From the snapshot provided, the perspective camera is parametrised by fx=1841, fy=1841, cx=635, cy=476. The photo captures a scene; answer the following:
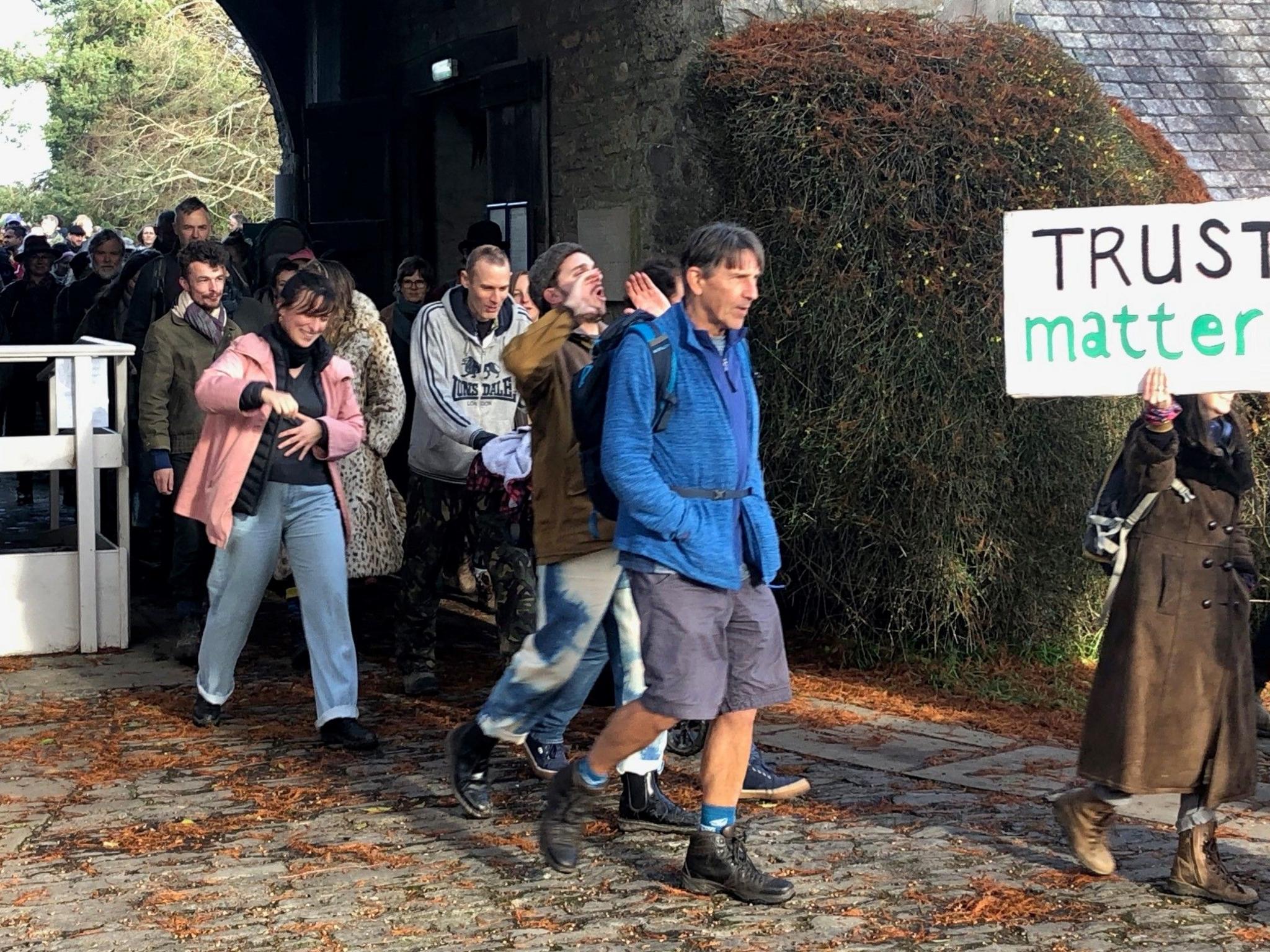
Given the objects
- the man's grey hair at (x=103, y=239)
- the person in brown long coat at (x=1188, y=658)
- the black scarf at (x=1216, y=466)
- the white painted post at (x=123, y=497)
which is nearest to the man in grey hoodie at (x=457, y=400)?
the white painted post at (x=123, y=497)

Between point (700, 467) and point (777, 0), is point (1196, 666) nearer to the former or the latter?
point (700, 467)

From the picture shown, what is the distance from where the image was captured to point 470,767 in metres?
5.60

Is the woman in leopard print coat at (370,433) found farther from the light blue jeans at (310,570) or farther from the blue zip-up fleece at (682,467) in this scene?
the blue zip-up fleece at (682,467)

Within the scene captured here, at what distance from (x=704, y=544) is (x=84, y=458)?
4.71 metres

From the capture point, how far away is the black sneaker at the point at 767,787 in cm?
587

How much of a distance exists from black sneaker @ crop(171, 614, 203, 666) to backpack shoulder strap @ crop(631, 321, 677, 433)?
4.17m

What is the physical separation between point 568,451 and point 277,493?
1518mm

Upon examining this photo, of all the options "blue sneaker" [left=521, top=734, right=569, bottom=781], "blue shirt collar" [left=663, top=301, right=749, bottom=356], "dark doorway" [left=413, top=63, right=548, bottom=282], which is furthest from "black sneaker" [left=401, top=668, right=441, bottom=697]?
"dark doorway" [left=413, top=63, right=548, bottom=282]

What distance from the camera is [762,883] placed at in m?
4.79

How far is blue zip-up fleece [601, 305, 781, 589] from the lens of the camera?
15.2 feet

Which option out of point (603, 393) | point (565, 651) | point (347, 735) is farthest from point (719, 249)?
point (347, 735)

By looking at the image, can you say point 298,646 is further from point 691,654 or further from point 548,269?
point 691,654

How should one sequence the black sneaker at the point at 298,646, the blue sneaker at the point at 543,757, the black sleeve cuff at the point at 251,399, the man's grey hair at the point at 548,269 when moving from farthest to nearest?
the black sneaker at the point at 298,646 → the black sleeve cuff at the point at 251,399 → the blue sneaker at the point at 543,757 → the man's grey hair at the point at 548,269

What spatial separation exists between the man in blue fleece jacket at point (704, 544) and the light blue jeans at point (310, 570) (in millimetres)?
1856
